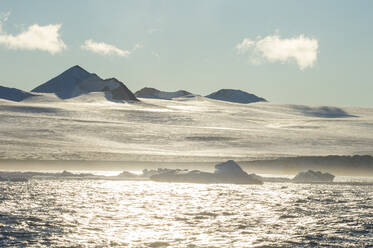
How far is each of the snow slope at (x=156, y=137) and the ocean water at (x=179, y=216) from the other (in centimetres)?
3838

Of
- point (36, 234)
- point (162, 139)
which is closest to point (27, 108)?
point (162, 139)

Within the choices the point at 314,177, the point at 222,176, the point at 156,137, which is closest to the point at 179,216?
the point at 222,176

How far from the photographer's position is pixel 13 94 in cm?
19175

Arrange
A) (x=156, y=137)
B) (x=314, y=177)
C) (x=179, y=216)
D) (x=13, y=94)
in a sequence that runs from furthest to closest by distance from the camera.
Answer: (x=13, y=94) < (x=156, y=137) < (x=314, y=177) < (x=179, y=216)

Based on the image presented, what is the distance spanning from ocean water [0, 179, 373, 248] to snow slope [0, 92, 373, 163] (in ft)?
126

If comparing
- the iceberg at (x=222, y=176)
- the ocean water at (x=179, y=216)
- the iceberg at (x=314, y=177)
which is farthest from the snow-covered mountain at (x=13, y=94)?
the ocean water at (x=179, y=216)

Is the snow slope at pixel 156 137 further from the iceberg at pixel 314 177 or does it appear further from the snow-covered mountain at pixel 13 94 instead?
the snow-covered mountain at pixel 13 94

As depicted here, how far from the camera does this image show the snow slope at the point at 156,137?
8562 centimetres

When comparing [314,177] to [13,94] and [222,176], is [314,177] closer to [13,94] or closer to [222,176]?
[222,176]

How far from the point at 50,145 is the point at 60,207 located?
58247 millimetres

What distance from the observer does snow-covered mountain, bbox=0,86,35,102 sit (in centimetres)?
18721

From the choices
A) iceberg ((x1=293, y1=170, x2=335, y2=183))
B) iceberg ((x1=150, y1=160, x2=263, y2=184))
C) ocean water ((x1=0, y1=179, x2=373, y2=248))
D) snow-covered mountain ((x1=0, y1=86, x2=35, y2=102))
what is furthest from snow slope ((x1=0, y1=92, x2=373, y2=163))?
snow-covered mountain ((x1=0, y1=86, x2=35, y2=102))

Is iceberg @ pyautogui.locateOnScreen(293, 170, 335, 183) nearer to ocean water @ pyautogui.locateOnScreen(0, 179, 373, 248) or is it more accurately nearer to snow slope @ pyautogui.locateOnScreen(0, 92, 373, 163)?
ocean water @ pyautogui.locateOnScreen(0, 179, 373, 248)

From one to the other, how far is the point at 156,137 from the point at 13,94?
100421 mm
